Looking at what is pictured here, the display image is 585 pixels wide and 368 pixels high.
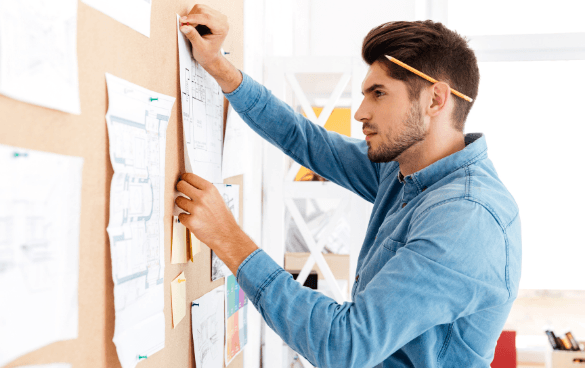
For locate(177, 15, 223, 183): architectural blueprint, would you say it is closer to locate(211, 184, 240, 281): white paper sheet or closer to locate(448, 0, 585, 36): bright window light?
locate(211, 184, 240, 281): white paper sheet

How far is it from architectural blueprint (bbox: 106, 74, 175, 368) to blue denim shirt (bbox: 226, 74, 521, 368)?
0.16 metres

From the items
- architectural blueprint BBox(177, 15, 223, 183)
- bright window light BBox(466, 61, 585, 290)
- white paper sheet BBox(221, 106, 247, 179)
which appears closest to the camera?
architectural blueprint BBox(177, 15, 223, 183)

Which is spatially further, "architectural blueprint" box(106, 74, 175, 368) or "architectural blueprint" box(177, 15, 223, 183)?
"architectural blueprint" box(177, 15, 223, 183)

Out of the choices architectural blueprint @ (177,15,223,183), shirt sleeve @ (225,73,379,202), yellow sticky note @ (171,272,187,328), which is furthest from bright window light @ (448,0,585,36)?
yellow sticky note @ (171,272,187,328)

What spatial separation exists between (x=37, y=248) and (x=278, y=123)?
0.73 m

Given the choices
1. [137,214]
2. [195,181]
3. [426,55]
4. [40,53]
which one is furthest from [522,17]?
[40,53]

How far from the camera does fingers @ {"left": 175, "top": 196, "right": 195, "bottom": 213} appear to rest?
2.53ft

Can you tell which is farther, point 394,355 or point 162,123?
point 394,355

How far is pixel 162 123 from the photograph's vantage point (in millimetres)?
733

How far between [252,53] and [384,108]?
52 cm

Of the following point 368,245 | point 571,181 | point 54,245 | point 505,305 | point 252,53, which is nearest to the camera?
point 54,245

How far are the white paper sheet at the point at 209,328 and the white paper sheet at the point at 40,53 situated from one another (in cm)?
53

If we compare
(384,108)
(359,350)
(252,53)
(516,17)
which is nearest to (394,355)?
(359,350)

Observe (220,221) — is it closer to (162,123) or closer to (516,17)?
(162,123)
